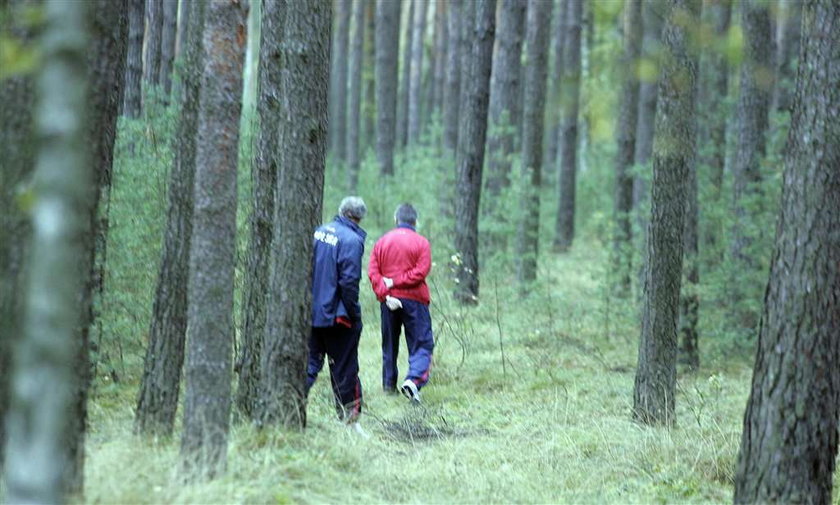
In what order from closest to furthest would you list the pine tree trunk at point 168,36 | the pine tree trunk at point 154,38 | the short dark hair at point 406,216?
the short dark hair at point 406,216
the pine tree trunk at point 154,38
the pine tree trunk at point 168,36

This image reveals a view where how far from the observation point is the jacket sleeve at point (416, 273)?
1122cm

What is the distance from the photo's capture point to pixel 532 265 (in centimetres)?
1886

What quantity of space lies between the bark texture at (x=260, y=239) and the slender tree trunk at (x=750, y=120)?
8099 mm

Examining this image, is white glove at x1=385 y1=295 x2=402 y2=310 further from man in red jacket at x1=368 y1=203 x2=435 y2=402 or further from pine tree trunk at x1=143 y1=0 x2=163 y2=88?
pine tree trunk at x1=143 y1=0 x2=163 y2=88

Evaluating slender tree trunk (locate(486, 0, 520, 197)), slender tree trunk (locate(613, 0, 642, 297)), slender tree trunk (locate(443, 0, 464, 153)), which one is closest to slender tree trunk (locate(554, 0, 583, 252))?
slender tree trunk (locate(613, 0, 642, 297))

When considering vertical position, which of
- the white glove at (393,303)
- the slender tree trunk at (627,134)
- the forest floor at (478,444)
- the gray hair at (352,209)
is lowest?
the forest floor at (478,444)

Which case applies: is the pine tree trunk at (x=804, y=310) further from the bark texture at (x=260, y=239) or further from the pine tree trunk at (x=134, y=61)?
the pine tree trunk at (x=134, y=61)

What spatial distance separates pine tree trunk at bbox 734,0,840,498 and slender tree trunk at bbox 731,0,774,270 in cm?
821

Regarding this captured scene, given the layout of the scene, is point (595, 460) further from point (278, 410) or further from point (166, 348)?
point (166, 348)

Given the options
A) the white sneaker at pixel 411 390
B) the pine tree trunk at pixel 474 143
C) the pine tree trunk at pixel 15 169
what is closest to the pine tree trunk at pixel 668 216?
the white sneaker at pixel 411 390

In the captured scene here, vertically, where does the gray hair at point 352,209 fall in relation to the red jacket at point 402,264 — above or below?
above

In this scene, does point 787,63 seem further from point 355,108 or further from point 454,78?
point 355,108

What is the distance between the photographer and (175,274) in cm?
774

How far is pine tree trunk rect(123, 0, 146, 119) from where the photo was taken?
43.8 feet
